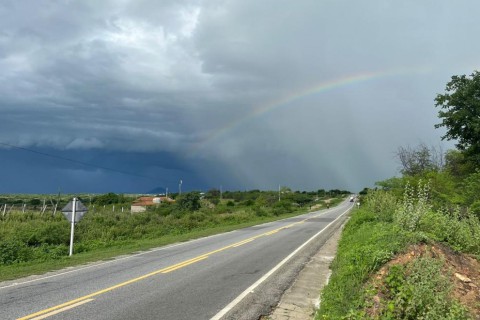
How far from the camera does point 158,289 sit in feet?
31.0

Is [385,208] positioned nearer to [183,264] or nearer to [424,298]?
[183,264]

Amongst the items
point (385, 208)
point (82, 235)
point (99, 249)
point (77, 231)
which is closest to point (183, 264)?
point (385, 208)

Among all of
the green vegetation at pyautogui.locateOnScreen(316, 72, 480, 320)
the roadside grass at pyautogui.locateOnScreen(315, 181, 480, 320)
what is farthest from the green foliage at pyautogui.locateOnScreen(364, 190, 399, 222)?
the roadside grass at pyautogui.locateOnScreen(315, 181, 480, 320)

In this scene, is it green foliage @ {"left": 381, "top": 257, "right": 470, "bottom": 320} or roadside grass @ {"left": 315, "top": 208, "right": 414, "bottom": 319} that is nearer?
green foliage @ {"left": 381, "top": 257, "right": 470, "bottom": 320}

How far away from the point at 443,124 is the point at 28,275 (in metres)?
27.7

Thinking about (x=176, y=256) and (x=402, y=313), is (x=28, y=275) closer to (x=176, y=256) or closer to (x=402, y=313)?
(x=176, y=256)

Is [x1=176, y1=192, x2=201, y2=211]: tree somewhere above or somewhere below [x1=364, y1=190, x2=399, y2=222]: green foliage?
above

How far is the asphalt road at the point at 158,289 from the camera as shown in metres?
7.52

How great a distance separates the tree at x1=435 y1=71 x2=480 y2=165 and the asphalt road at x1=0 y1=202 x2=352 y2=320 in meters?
18.9

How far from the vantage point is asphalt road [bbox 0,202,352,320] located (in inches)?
296

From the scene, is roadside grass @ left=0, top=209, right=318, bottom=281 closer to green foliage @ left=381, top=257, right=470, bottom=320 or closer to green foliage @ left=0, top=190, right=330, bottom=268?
green foliage @ left=0, top=190, right=330, bottom=268

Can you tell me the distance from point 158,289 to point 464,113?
Answer: 25.9m

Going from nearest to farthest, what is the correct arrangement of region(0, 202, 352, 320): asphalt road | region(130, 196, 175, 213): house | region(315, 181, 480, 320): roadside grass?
region(315, 181, 480, 320): roadside grass, region(0, 202, 352, 320): asphalt road, region(130, 196, 175, 213): house

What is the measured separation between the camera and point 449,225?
32.9 ft
